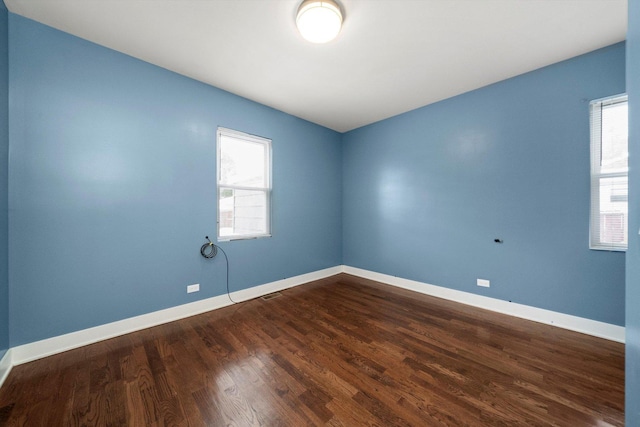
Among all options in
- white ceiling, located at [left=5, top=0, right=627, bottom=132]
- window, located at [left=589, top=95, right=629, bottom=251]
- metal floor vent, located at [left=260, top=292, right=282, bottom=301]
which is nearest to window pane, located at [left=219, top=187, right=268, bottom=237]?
metal floor vent, located at [left=260, top=292, right=282, bottom=301]

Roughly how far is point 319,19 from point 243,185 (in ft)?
7.23

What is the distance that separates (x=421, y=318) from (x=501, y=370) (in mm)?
908

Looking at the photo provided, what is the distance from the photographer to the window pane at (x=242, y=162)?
310cm

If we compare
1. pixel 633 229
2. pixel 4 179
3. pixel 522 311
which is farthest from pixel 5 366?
pixel 522 311

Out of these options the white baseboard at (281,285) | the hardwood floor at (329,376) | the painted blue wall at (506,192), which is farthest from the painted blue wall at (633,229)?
the white baseboard at (281,285)

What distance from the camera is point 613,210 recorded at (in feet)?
7.19

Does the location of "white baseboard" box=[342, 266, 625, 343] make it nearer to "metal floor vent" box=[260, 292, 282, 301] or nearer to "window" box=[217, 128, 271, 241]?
"metal floor vent" box=[260, 292, 282, 301]

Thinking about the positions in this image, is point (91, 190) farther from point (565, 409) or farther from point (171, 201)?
point (565, 409)

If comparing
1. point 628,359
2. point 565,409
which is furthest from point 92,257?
point 565,409

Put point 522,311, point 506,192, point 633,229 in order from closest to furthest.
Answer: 1. point 633,229
2. point 522,311
3. point 506,192

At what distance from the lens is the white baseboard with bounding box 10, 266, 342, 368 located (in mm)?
1873

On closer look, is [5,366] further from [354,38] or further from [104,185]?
[354,38]

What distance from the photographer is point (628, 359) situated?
0.94m

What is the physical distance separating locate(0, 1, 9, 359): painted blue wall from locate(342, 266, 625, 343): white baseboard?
167 inches
